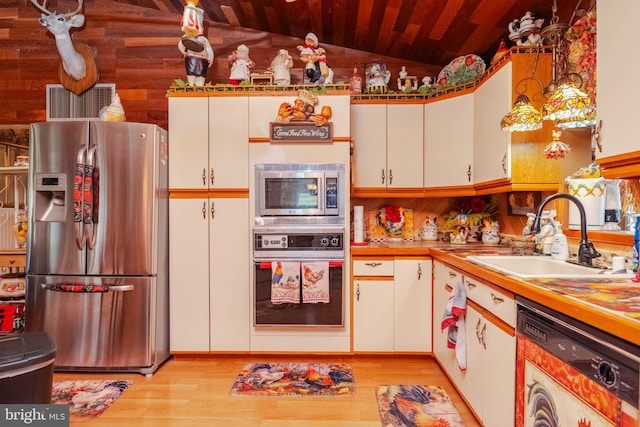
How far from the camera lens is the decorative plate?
293 cm

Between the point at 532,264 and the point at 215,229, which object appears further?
the point at 215,229

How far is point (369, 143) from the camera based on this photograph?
3.15 m

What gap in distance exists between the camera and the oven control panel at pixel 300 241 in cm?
278

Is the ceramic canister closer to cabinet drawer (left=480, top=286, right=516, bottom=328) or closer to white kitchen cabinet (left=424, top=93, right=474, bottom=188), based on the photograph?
cabinet drawer (left=480, top=286, right=516, bottom=328)

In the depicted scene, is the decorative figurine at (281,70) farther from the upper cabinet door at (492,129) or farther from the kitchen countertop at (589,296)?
the kitchen countertop at (589,296)

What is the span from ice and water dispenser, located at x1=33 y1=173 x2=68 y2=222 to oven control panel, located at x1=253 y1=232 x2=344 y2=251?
4.53ft

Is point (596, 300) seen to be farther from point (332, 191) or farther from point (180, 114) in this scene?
point (180, 114)

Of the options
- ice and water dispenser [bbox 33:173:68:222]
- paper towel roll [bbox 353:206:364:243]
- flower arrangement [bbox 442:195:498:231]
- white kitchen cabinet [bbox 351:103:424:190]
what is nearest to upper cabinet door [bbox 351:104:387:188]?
white kitchen cabinet [bbox 351:103:424:190]

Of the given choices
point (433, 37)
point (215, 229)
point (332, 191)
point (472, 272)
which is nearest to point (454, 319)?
point (472, 272)

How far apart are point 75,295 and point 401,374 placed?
→ 237 centimetres

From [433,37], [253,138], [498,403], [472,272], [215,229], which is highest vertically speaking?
[433,37]

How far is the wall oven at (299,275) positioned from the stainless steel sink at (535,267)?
1.02 m

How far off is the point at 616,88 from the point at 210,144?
2.46 metres

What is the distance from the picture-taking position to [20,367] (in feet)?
5.56
